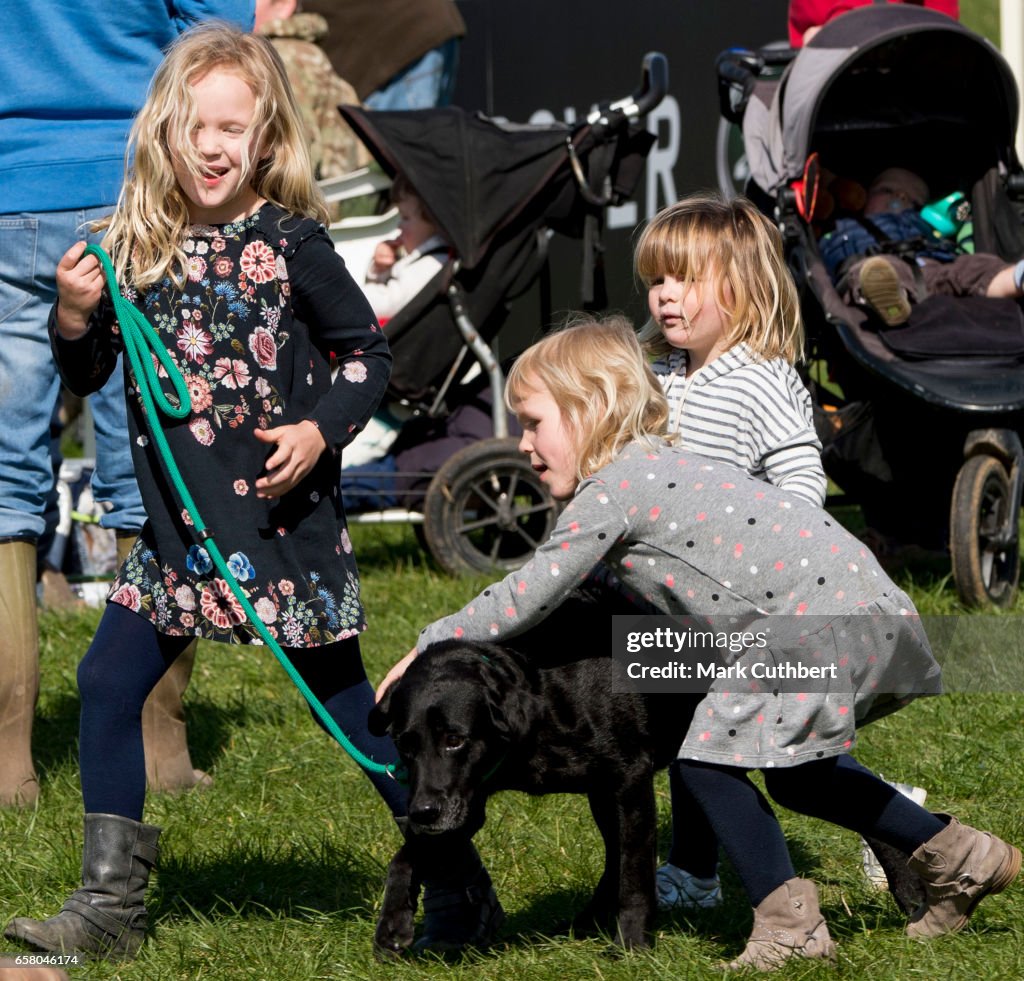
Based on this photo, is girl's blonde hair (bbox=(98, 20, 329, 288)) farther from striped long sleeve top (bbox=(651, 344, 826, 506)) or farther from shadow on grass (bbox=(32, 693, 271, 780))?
shadow on grass (bbox=(32, 693, 271, 780))

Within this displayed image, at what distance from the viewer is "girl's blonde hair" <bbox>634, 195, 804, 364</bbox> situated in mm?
3164

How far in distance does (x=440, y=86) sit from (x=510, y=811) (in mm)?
6649

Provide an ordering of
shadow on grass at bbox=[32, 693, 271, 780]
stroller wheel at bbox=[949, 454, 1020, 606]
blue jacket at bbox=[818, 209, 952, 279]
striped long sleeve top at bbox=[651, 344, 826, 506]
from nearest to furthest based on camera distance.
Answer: striped long sleeve top at bbox=[651, 344, 826, 506]
shadow on grass at bbox=[32, 693, 271, 780]
stroller wheel at bbox=[949, 454, 1020, 606]
blue jacket at bbox=[818, 209, 952, 279]

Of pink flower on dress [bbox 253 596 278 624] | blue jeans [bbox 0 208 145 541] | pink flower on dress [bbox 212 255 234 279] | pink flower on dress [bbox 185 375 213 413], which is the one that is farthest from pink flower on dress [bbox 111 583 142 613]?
blue jeans [bbox 0 208 145 541]

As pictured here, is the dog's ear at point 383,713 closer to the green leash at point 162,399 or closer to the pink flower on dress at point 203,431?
the green leash at point 162,399

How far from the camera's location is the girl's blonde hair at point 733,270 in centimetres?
316

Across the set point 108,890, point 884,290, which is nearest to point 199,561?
point 108,890

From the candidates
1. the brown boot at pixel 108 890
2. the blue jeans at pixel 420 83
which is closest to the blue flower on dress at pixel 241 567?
the brown boot at pixel 108 890

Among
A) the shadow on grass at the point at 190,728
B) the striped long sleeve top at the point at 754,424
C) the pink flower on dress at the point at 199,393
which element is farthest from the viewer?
the shadow on grass at the point at 190,728

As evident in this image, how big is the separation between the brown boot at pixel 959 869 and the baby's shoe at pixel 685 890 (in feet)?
1.45

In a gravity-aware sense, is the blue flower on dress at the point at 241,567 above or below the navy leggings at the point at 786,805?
above

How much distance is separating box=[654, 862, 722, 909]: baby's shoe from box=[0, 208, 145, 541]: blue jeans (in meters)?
1.48

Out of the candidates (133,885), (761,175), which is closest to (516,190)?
(761,175)

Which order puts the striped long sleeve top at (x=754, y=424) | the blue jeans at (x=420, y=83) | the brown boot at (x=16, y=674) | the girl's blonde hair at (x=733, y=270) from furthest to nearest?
the blue jeans at (x=420, y=83) → the brown boot at (x=16, y=674) → the girl's blonde hair at (x=733, y=270) → the striped long sleeve top at (x=754, y=424)
